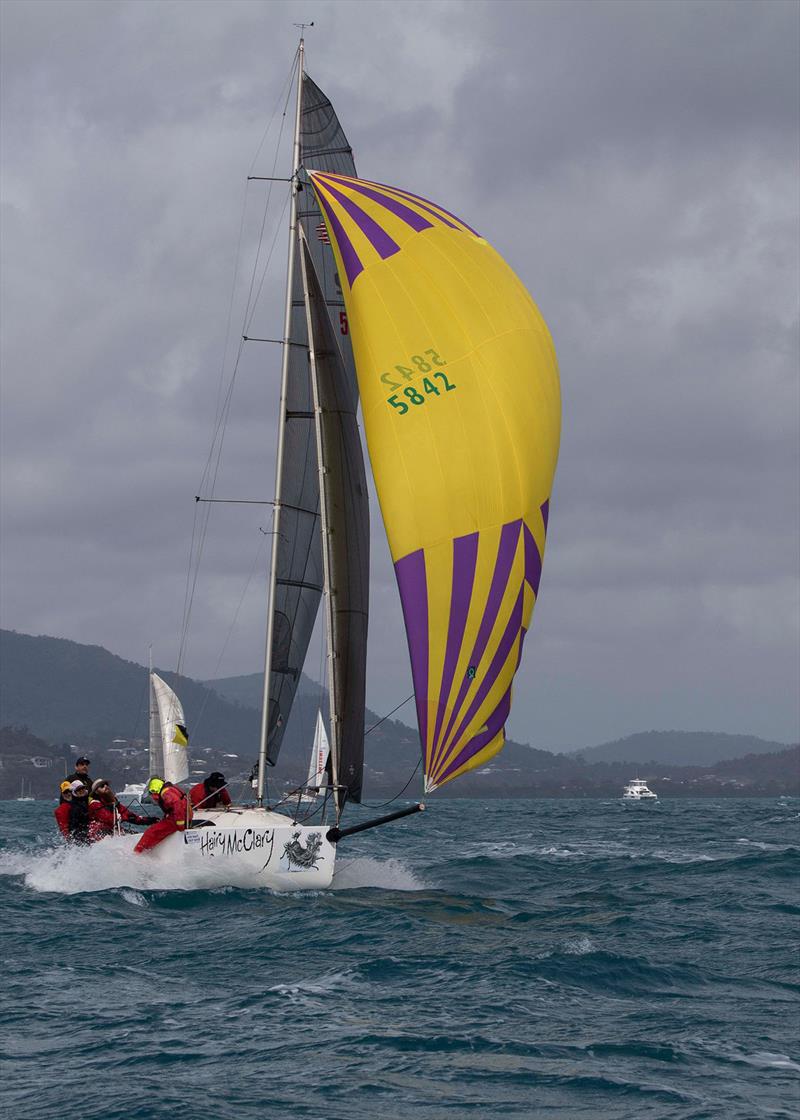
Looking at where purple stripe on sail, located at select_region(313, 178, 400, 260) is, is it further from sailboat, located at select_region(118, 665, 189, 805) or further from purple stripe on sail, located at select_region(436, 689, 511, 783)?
sailboat, located at select_region(118, 665, 189, 805)

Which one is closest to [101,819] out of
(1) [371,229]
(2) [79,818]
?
(2) [79,818]

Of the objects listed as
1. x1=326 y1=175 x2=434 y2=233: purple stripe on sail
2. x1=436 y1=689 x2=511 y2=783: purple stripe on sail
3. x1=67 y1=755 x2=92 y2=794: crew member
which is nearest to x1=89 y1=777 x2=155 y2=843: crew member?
x1=67 y1=755 x2=92 y2=794: crew member

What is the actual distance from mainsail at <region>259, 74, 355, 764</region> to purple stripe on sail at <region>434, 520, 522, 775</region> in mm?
4931

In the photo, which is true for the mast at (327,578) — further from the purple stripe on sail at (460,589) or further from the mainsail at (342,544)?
the purple stripe on sail at (460,589)

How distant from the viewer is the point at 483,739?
1739 cm

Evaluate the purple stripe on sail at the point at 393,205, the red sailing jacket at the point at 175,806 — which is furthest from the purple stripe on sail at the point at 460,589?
the red sailing jacket at the point at 175,806

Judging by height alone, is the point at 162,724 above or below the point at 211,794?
above

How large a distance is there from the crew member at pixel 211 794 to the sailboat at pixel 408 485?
0.53 metres

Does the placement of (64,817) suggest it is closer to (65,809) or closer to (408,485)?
(65,809)

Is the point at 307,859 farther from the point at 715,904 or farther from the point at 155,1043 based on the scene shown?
the point at 155,1043

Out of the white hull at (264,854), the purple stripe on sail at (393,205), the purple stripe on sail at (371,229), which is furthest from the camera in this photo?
the white hull at (264,854)

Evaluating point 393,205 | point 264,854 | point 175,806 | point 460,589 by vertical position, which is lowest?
point 264,854

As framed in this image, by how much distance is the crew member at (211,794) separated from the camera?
20.9m

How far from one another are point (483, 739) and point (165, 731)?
962 inches
